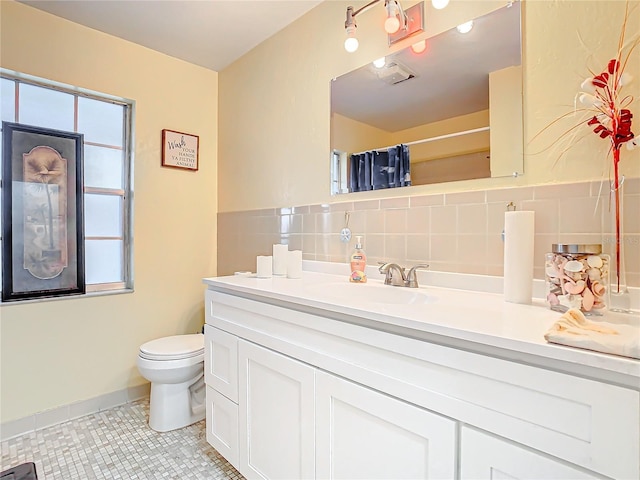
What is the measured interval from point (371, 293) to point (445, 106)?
82cm

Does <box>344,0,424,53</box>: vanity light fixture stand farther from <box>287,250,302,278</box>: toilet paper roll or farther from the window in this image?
the window

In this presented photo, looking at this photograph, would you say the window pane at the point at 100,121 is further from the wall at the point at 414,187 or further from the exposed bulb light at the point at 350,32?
the exposed bulb light at the point at 350,32

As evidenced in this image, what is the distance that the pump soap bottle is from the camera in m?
1.51

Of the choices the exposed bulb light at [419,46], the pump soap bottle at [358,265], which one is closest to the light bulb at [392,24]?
the exposed bulb light at [419,46]

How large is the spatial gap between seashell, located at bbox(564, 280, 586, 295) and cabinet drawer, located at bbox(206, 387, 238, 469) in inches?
49.1

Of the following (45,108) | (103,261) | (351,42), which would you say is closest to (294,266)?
(351,42)

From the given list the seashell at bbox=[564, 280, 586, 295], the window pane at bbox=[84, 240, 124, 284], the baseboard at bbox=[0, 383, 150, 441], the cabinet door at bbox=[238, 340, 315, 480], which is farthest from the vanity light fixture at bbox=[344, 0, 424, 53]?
the baseboard at bbox=[0, 383, 150, 441]

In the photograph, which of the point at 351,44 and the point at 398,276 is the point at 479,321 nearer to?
the point at 398,276

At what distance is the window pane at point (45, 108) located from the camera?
1.94 meters

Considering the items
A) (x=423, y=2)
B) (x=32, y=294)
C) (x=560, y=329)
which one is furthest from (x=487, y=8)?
(x=32, y=294)

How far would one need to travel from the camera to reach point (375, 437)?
92 cm

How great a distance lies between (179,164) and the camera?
8.10 feet

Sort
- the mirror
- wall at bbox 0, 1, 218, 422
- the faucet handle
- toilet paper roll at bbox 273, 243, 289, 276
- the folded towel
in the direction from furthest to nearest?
wall at bbox 0, 1, 218, 422 < toilet paper roll at bbox 273, 243, 289, 276 < the faucet handle < the mirror < the folded towel

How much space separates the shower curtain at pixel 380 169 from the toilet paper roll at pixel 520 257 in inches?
20.7
